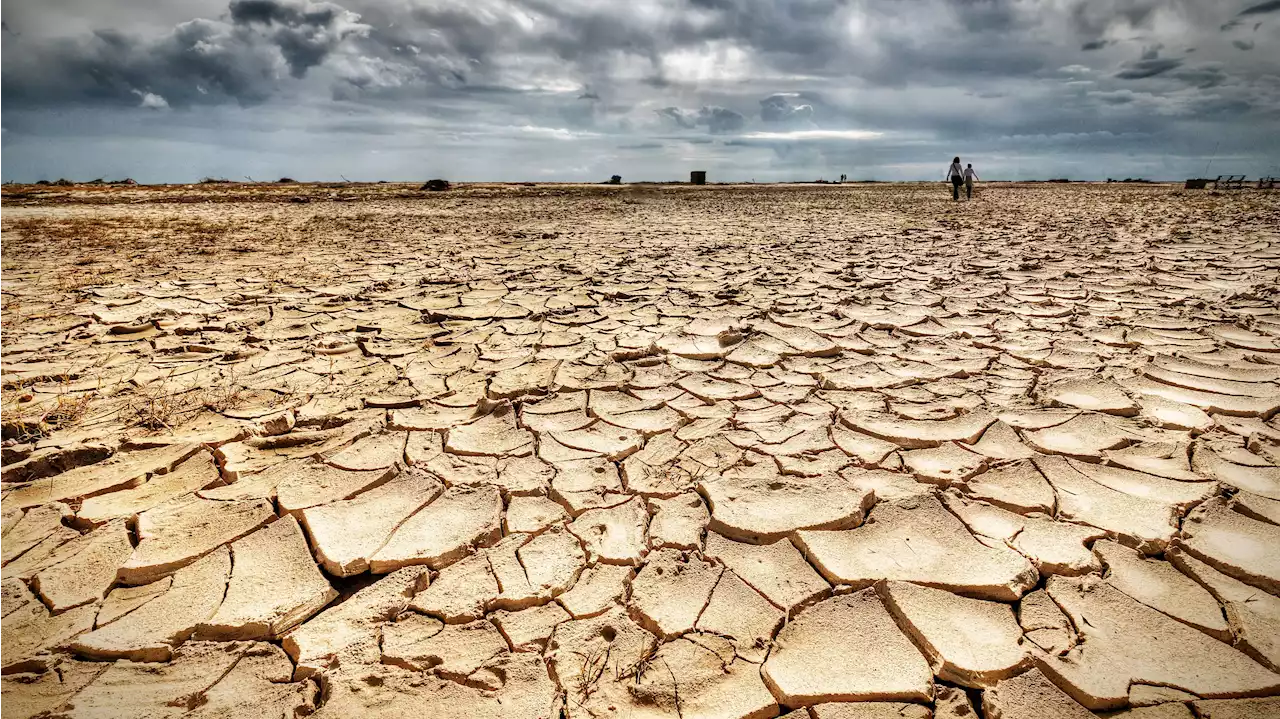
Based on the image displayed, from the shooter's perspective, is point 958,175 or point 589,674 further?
point 958,175

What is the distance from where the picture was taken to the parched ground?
1106 mm

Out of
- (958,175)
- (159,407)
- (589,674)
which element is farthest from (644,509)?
(958,175)

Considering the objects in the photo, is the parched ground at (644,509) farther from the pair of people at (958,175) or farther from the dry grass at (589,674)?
the pair of people at (958,175)

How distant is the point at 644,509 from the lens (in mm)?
1638

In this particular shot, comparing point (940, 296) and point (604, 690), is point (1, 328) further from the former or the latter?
point (940, 296)

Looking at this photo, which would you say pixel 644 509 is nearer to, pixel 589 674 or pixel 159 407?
pixel 589 674

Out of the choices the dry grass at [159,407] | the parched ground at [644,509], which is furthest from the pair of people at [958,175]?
the dry grass at [159,407]

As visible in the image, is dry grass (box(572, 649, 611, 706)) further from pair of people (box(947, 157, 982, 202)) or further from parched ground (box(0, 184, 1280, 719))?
pair of people (box(947, 157, 982, 202))

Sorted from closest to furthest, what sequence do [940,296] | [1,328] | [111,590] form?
[111,590]
[1,328]
[940,296]

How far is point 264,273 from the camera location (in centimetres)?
480

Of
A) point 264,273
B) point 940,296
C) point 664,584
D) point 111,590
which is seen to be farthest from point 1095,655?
point 264,273

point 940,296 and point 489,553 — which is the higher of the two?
point 940,296

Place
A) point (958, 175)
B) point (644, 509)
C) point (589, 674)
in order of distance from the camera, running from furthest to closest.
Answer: point (958, 175) < point (644, 509) < point (589, 674)

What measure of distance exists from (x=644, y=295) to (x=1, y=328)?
3816 mm
